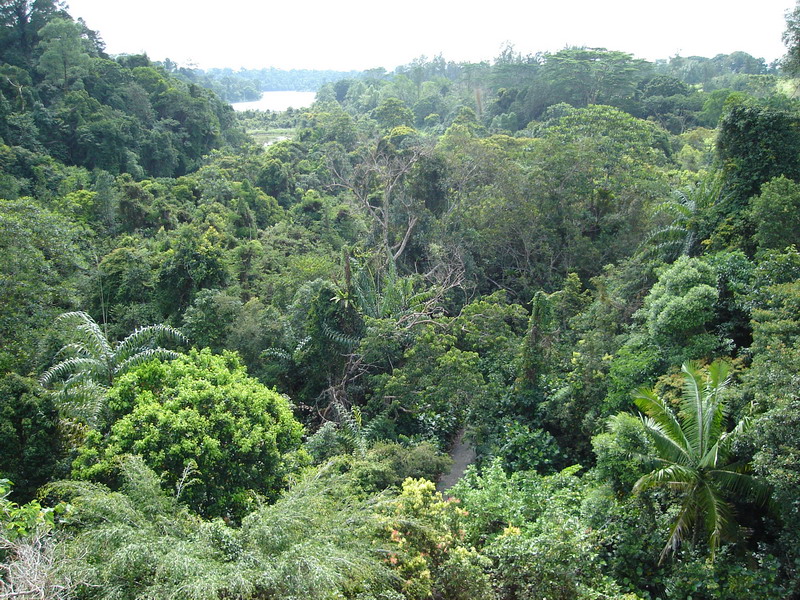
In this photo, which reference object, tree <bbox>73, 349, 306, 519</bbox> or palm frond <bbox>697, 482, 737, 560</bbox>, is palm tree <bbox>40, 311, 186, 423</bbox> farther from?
palm frond <bbox>697, 482, 737, 560</bbox>

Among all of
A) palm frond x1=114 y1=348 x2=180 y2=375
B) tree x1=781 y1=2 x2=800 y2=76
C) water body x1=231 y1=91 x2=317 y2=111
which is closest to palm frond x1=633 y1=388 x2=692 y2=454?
palm frond x1=114 y1=348 x2=180 y2=375

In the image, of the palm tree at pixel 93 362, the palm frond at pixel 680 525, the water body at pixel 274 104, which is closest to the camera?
the palm frond at pixel 680 525

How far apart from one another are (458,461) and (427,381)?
248 centimetres

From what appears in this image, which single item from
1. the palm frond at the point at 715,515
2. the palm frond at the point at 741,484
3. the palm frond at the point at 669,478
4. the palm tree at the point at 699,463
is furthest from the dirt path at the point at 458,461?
the palm frond at the point at 741,484

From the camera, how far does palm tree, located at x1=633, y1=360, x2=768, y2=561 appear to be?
24.4ft

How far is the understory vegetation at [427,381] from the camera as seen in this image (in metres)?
6.57

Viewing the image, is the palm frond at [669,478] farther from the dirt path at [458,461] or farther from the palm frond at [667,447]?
the dirt path at [458,461]

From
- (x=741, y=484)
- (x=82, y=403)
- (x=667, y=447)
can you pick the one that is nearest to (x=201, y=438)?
(x=82, y=403)

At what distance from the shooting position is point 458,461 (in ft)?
45.9

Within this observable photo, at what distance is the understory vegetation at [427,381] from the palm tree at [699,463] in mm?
43

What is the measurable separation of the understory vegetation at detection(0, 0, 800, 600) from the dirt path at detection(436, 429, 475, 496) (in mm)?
421

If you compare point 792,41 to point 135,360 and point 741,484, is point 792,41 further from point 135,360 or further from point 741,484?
point 135,360

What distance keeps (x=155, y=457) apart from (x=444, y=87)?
7284 cm

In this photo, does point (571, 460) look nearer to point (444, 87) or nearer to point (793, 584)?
point (793, 584)
